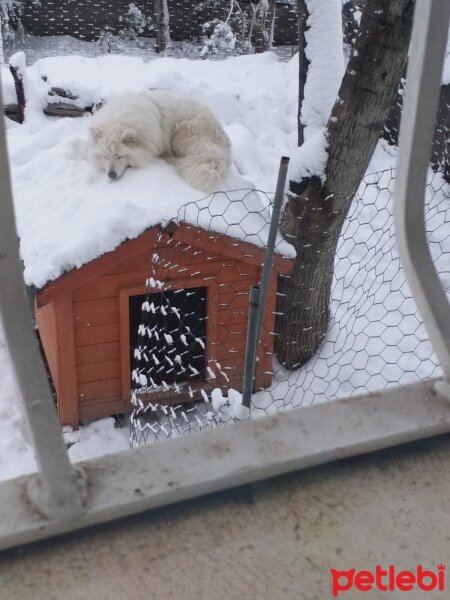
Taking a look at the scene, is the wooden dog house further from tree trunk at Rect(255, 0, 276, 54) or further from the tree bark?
tree trunk at Rect(255, 0, 276, 54)

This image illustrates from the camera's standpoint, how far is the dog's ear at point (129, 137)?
3461 mm

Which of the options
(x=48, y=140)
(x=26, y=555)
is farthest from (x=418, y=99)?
(x=48, y=140)

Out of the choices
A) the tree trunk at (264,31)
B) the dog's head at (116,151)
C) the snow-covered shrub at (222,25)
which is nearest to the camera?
the dog's head at (116,151)

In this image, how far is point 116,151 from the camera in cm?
340

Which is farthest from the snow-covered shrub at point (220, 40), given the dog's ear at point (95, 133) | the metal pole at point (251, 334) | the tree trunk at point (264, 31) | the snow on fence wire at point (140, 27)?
the metal pole at point (251, 334)

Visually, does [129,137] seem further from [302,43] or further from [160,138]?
[302,43]

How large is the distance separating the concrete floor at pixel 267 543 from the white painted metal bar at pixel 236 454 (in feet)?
0.08

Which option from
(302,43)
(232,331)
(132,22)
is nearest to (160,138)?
(302,43)

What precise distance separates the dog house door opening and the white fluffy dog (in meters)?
0.65

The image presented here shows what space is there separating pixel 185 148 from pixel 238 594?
10.8ft

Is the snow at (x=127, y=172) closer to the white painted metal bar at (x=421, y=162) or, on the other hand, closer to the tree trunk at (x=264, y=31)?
the tree trunk at (x=264, y=31)

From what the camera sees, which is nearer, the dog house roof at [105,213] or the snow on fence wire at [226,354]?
the dog house roof at [105,213]

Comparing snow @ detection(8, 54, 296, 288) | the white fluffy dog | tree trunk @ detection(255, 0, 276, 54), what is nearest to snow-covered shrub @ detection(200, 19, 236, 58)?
tree trunk @ detection(255, 0, 276, 54)

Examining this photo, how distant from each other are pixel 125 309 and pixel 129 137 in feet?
3.21
